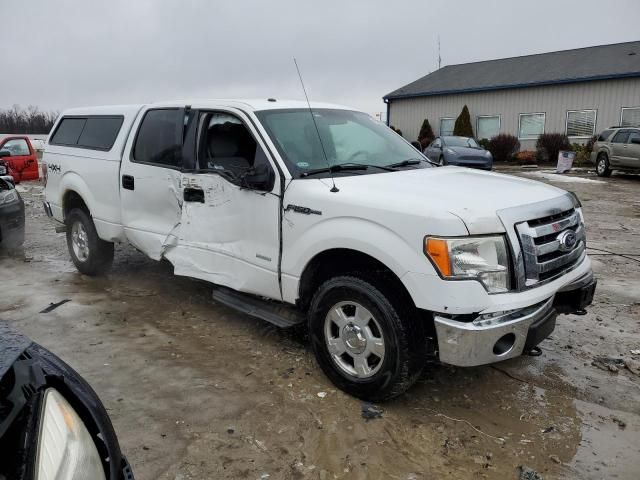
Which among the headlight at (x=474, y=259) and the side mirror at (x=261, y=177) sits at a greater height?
the side mirror at (x=261, y=177)

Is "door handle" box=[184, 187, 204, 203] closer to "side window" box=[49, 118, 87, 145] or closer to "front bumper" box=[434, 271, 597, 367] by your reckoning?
"front bumper" box=[434, 271, 597, 367]

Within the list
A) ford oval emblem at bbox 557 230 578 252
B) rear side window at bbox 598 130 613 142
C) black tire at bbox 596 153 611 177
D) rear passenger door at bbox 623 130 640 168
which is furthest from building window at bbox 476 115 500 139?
ford oval emblem at bbox 557 230 578 252

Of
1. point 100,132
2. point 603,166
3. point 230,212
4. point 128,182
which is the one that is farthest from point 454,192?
point 603,166

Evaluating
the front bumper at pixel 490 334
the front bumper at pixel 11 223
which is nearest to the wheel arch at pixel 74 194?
the front bumper at pixel 11 223

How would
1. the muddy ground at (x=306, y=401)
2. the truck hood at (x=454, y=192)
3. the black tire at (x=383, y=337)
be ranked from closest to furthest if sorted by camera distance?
the muddy ground at (x=306, y=401), the truck hood at (x=454, y=192), the black tire at (x=383, y=337)

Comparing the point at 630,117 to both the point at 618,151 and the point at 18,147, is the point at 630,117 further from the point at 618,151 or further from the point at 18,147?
the point at 18,147

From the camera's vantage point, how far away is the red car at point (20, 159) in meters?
15.8

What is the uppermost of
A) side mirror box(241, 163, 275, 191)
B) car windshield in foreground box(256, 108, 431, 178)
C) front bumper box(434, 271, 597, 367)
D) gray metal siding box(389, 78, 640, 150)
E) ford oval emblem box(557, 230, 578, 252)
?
gray metal siding box(389, 78, 640, 150)

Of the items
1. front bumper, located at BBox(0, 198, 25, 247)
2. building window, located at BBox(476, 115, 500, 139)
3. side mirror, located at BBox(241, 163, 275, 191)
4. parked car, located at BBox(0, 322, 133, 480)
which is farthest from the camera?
building window, located at BBox(476, 115, 500, 139)

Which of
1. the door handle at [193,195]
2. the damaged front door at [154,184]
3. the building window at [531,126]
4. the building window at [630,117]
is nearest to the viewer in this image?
the door handle at [193,195]

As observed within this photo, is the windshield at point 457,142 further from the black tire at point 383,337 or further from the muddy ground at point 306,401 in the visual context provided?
the black tire at point 383,337

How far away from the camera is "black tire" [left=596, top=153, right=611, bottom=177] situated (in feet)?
60.6

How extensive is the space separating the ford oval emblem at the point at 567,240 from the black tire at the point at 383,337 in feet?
3.47

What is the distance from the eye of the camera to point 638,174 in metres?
18.3
